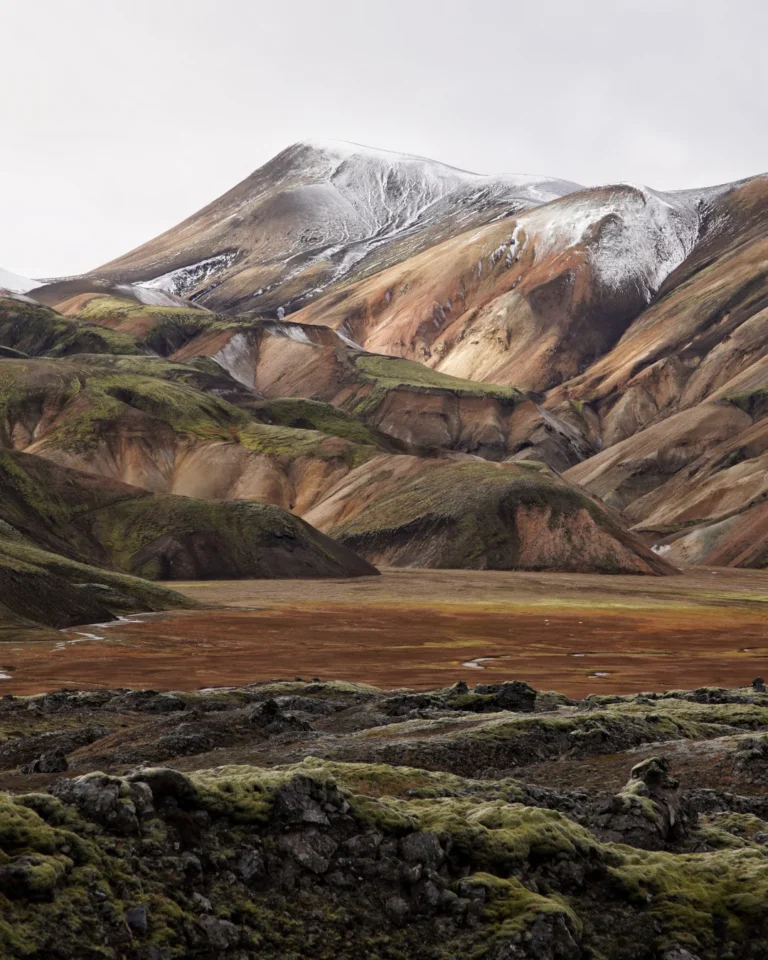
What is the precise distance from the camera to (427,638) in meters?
82.6

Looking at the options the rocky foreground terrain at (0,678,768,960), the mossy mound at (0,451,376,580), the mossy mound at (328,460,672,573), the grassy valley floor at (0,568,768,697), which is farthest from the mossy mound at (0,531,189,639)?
the mossy mound at (328,460,672,573)

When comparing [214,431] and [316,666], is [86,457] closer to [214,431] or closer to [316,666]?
[214,431]

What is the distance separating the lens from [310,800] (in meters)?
A: 14.4

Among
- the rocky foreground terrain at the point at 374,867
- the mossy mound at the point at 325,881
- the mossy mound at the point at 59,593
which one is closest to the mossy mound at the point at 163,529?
the mossy mound at the point at 59,593

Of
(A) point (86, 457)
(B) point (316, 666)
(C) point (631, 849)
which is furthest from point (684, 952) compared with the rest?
(A) point (86, 457)

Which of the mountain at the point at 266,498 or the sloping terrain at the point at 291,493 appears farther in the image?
the sloping terrain at the point at 291,493

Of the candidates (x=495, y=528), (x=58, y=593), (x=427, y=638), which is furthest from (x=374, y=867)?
(x=495, y=528)

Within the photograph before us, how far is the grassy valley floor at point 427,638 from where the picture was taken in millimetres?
56688

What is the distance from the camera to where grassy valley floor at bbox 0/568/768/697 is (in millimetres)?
56688

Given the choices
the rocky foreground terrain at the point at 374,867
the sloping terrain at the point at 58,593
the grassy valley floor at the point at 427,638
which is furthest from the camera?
the sloping terrain at the point at 58,593

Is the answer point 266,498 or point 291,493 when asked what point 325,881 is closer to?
point 266,498

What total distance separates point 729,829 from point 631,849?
3.27 m

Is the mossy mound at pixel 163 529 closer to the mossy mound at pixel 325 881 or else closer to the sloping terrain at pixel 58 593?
the sloping terrain at pixel 58 593

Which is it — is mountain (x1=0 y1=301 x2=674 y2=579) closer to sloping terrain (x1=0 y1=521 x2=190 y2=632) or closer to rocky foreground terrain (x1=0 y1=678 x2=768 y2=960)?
sloping terrain (x1=0 y1=521 x2=190 y2=632)
